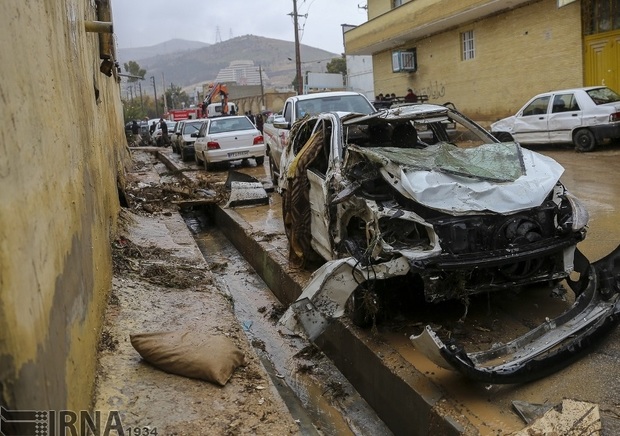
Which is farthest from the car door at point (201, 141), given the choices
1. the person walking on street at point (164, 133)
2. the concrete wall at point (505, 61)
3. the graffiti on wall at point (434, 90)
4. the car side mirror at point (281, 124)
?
the person walking on street at point (164, 133)

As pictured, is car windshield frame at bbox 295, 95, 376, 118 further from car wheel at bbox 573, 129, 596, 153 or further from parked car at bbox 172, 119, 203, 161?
parked car at bbox 172, 119, 203, 161

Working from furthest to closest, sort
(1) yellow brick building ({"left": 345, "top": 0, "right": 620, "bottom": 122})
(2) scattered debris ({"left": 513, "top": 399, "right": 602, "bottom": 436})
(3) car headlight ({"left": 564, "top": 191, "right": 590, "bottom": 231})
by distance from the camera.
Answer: (1) yellow brick building ({"left": 345, "top": 0, "right": 620, "bottom": 122}) → (3) car headlight ({"left": 564, "top": 191, "right": 590, "bottom": 231}) → (2) scattered debris ({"left": 513, "top": 399, "right": 602, "bottom": 436})

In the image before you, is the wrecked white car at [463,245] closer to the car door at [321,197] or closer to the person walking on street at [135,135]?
the car door at [321,197]

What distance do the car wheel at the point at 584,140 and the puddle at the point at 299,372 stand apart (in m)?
9.66

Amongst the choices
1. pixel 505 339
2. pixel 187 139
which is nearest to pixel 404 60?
pixel 187 139

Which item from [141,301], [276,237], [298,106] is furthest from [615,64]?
[141,301]

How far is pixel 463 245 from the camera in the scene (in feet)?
14.1

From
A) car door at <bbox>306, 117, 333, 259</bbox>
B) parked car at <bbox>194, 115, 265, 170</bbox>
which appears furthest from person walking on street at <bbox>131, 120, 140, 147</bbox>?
car door at <bbox>306, 117, 333, 259</bbox>

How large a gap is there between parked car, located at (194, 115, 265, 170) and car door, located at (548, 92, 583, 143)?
8329mm

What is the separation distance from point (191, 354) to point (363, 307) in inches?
60.3

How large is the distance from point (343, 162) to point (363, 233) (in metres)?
0.72

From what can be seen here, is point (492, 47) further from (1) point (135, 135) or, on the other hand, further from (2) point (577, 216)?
(1) point (135, 135)

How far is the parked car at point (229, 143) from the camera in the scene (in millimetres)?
17750

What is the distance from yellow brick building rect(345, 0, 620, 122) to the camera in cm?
1772
